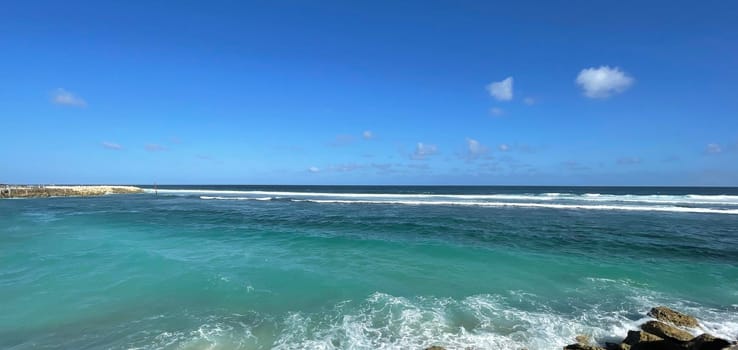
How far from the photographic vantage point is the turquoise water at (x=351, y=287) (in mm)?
7203

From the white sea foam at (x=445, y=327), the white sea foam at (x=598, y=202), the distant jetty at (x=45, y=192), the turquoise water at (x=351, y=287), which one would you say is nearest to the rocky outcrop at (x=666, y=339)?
the turquoise water at (x=351, y=287)

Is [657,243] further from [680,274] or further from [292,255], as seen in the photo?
[292,255]

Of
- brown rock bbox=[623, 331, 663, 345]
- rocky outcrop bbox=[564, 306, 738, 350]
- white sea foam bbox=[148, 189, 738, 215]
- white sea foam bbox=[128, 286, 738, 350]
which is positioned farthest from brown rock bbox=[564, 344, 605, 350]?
white sea foam bbox=[148, 189, 738, 215]

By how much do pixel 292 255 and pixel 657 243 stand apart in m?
17.3

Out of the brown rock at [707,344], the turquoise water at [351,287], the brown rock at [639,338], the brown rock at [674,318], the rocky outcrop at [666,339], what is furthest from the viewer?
the brown rock at [674,318]

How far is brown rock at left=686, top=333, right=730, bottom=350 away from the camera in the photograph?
496 centimetres

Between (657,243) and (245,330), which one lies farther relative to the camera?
(657,243)

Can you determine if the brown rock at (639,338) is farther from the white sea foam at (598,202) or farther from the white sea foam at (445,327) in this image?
the white sea foam at (598,202)

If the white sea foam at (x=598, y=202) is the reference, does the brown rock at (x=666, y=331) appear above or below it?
below

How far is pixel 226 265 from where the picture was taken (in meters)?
12.6

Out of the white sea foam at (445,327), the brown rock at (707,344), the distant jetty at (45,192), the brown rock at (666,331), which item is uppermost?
the distant jetty at (45,192)

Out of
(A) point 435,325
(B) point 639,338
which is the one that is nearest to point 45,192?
(A) point 435,325

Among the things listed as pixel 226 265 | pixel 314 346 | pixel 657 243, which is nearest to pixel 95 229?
pixel 226 265

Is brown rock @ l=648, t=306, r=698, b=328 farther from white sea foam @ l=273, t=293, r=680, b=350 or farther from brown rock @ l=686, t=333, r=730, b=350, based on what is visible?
brown rock @ l=686, t=333, r=730, b=350
